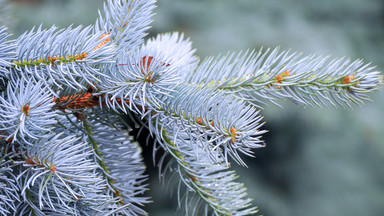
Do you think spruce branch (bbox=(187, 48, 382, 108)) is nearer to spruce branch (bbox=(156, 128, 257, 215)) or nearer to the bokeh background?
spruce branch (bbox=(156, 128, 257, 215))

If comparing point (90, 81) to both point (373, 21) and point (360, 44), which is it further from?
point (373, 21)

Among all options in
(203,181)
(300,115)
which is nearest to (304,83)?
(203,181)

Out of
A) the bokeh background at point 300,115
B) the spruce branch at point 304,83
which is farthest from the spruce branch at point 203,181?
the bokeh background at point 300,115

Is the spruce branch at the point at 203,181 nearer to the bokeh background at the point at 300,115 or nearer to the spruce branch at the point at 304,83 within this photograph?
the spruce branch at the point at 304,83

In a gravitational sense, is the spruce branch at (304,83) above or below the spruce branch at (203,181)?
above

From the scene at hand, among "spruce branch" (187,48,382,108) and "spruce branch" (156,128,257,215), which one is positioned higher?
"spruce branch" (187,48,382,108)

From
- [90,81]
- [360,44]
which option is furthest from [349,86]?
[360,44]

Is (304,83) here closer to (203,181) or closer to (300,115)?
(203,181)

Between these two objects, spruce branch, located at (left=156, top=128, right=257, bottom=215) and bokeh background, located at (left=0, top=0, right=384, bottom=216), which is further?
bokeh background, located at (left=0, top=0, right=384, bottom=216)

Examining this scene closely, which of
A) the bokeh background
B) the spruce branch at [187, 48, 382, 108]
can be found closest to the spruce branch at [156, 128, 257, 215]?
the spruce branch at [187, 48, 382, 108]
